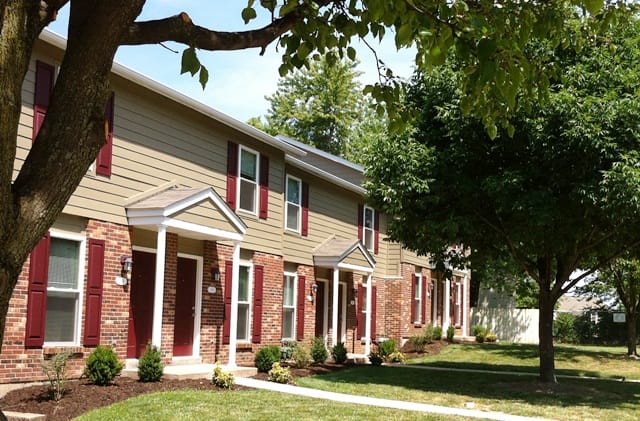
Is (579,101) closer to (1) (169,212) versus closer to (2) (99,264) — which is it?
(1) (169,212)

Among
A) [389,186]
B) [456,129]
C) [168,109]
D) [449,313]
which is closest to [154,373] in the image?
[168,109]

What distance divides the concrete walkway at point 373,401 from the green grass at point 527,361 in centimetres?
942

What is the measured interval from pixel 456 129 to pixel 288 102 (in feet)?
115

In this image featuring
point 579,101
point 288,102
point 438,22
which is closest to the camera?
point 438,22

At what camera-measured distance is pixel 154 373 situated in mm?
12477

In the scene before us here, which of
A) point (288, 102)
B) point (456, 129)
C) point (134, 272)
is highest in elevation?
point (288, 102)

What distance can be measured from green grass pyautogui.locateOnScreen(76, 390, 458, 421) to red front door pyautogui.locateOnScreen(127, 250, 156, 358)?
233 centimetres

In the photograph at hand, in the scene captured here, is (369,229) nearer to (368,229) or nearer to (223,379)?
(368,229)

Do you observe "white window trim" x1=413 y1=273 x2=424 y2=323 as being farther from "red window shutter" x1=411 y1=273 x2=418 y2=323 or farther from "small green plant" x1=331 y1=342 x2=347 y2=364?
"small green plant" x1=331 y1=342 x2=347 y2=364

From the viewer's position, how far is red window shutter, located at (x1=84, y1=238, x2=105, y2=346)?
40.5 ft

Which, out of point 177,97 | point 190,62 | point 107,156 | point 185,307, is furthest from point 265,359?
point 190,62

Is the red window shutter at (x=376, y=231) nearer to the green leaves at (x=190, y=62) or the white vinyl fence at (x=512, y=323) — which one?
the white vinyl fence at (x=512, y=323)

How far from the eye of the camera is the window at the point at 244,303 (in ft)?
56.2

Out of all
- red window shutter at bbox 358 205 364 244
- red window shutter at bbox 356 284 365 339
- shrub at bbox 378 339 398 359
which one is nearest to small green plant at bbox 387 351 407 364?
shrub at bbox 378 339 398 359
